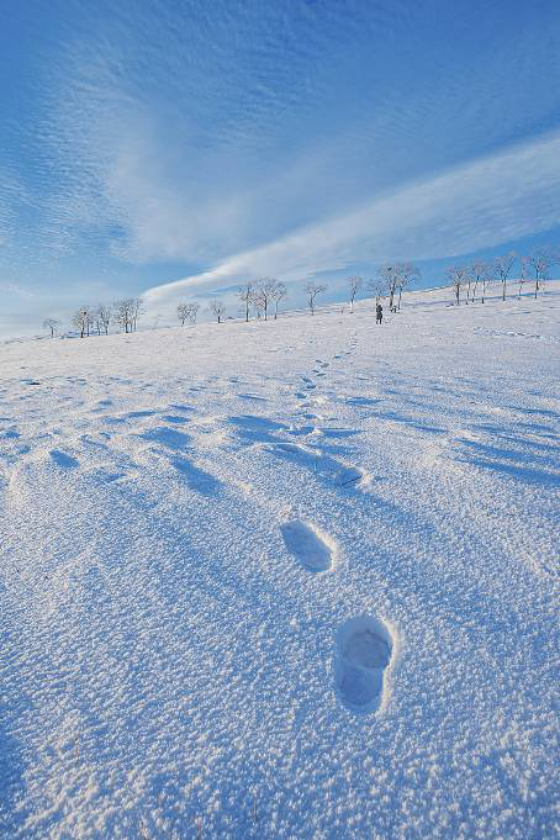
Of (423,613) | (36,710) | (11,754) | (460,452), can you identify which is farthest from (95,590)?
(460,452)

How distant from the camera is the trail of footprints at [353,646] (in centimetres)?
123

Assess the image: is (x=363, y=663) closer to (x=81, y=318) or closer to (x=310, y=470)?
(x=310, y=470)

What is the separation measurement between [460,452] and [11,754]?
2860 mm

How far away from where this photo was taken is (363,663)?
1368mm

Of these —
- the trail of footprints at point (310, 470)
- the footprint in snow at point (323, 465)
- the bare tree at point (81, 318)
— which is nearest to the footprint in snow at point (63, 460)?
the trail of footprints at point (310, 470)

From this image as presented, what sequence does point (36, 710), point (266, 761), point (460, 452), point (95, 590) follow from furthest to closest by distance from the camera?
point (460, 452) < point (95, 590) < point (36, 710) < point (266, 761)

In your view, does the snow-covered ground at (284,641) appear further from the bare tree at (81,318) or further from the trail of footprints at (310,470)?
the bare tree at (81,318)

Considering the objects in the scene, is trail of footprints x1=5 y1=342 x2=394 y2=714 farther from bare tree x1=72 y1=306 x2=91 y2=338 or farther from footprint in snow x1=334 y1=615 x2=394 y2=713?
bare tree x1=72 y1=306 x2=91 y2=338

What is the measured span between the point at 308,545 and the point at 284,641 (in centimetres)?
65

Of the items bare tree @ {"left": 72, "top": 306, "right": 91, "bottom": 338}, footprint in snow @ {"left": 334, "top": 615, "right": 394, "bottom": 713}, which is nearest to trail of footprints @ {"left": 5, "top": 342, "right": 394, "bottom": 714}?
footprint in snow @ {"left": 334, "top": 615, "right": 394, "bottom": 713}

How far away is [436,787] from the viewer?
972mm

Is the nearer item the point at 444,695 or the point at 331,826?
the point at 331,826

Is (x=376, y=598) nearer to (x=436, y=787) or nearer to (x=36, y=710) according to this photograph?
(x=436, y=787)

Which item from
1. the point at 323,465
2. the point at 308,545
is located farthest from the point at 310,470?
the point at 308,545
